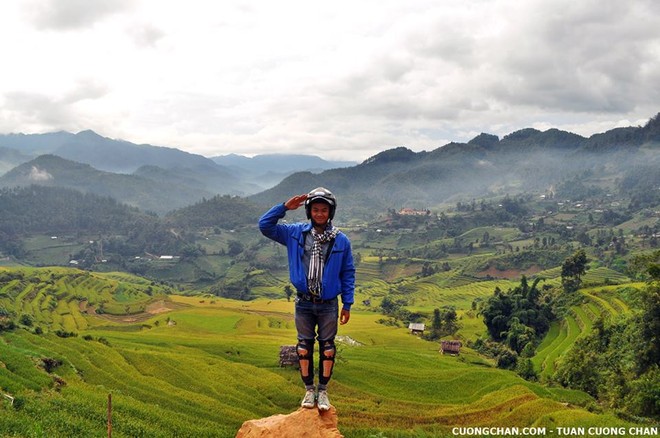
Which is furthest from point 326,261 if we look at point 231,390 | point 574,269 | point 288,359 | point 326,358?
point 574,269

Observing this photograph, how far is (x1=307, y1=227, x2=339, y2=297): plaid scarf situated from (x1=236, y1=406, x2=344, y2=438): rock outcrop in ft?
8.75

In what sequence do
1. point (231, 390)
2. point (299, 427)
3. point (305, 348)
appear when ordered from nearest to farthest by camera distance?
point (305, 348) < point (299, 427) < point (231, 390)

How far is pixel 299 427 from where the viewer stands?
9.42 m

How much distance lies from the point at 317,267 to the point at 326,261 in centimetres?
21

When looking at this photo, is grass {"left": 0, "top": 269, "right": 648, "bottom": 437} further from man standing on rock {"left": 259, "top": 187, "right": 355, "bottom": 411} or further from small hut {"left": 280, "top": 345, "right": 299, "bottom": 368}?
man standing on rock {"left": 259, "top": 187, "right": 355, "bottom": 411}

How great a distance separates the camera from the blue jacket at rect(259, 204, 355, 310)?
8.87 meters

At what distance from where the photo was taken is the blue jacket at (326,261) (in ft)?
29.1

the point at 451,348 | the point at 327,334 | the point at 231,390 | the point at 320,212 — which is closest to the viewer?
the point at 320,212

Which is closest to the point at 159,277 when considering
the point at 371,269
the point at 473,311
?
the point at 371,269

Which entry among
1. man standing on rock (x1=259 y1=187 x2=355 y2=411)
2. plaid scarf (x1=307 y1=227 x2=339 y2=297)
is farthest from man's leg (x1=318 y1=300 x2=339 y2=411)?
plaid scarf (x1=307 y1=227 x2=339 y2=297)

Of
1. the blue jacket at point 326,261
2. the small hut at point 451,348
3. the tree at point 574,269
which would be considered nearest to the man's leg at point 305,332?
the blue jacket at point 326,261

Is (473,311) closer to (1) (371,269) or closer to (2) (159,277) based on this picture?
(1) (371,269)

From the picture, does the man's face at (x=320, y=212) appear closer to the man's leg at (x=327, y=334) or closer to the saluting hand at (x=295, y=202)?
the saluting hand at (x=295, y=202)

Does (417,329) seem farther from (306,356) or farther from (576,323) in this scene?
(306,356)
